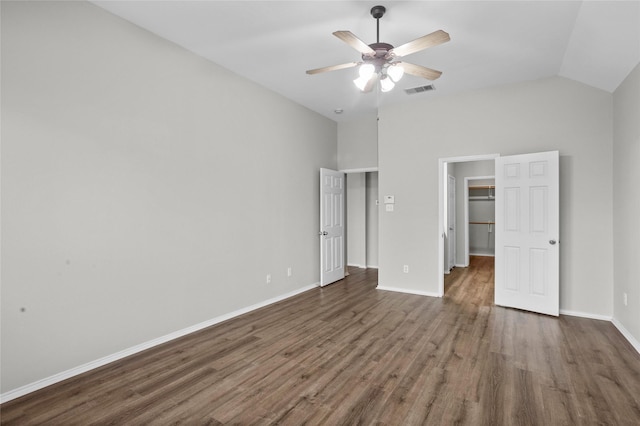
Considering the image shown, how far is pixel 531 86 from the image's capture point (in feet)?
14.1

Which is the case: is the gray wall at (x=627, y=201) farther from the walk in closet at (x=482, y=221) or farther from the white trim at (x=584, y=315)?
the walk in closet at (x=482, y=221)

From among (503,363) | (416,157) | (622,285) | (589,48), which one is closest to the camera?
(503,363)

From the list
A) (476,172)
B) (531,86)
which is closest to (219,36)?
(531,86)

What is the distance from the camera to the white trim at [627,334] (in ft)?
10.1

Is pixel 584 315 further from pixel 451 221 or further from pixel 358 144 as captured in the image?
pixel 358 144

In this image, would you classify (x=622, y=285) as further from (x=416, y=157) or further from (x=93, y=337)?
(x=93, y=337)

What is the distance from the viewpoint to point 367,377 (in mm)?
2596

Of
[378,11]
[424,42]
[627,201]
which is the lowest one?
[627,201]

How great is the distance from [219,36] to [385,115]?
3.01 metres

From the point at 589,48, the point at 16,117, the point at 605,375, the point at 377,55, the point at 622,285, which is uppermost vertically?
the point at 589,48

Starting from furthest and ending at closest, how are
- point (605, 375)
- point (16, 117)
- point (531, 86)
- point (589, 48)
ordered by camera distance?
point (531, 86)
point (589, 48)
point (605, 375)
point (16, 117)

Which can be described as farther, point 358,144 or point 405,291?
point 358,144

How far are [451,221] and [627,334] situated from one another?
12.9ft

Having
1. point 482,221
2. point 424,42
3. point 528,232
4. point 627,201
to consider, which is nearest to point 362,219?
point 528,232
